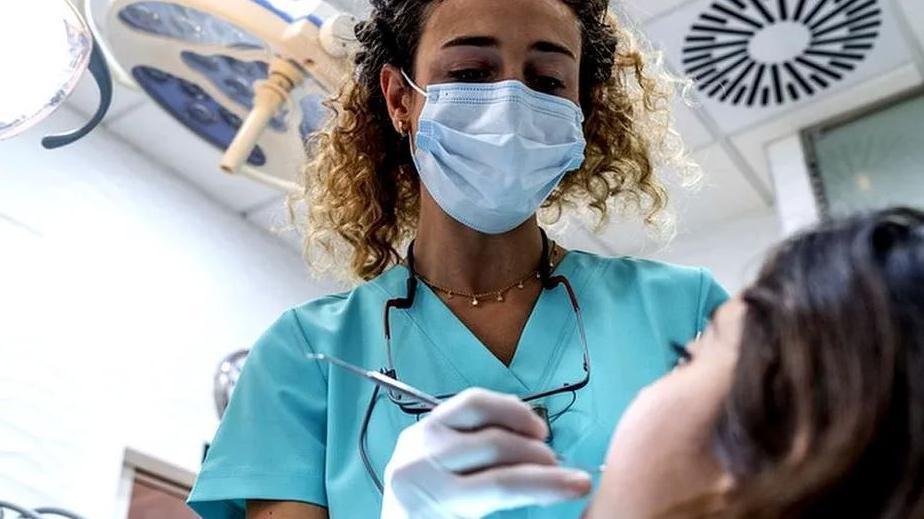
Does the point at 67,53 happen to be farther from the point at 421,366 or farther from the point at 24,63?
the point at 421,366

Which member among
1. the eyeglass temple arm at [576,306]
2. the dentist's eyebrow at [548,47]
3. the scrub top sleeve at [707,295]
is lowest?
the eyeglass temple arm at [576,306]

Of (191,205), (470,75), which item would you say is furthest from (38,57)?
(191,205)

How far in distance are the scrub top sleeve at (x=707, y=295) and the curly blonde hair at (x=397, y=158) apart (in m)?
0.29

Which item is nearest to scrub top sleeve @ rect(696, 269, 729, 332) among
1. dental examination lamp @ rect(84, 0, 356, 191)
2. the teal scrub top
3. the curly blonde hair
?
the teal scrub top

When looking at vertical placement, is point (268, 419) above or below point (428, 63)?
below

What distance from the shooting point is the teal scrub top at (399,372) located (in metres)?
1.06

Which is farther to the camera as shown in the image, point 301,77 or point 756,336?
point 301,77

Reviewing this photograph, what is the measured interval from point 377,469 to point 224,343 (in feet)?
7.35

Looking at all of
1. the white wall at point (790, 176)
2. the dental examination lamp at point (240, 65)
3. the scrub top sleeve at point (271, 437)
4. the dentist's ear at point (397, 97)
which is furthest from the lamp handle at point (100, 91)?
the white wall at point (790, 176)

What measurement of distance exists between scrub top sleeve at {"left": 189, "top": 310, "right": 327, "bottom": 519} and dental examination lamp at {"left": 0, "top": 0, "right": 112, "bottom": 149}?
558 mm

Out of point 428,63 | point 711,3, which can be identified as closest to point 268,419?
point 428,63

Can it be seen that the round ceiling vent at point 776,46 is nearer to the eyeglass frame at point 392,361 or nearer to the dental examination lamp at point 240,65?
the dental examination lamp at point 240,65

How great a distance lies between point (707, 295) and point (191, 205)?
242 cm

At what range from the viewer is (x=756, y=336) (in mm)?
658
